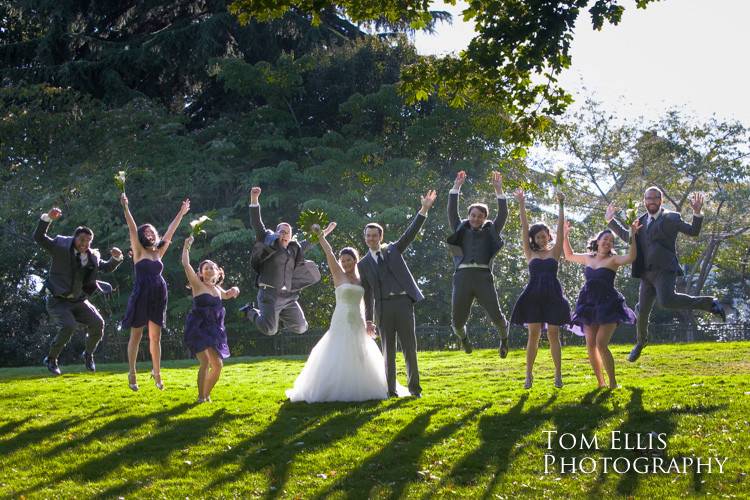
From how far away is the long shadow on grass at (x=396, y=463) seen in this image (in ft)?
34.3

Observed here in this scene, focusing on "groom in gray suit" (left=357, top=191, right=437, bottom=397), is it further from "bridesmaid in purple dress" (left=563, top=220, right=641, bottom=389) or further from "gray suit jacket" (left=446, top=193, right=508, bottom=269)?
"bridesmaid in purple dress" (left=563, top=220, right=641, bottom=389)

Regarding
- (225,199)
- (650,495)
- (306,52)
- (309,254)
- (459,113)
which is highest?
(306,52)

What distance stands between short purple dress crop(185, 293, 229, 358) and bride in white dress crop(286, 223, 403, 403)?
53.3 inches

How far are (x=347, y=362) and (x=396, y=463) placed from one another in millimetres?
3103

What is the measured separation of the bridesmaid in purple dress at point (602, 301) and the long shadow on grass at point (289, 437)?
9.33 ft

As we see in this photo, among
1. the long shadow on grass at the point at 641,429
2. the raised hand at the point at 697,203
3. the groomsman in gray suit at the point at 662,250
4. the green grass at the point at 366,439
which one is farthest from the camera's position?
the groomsman in gray suit at the point at 662,250

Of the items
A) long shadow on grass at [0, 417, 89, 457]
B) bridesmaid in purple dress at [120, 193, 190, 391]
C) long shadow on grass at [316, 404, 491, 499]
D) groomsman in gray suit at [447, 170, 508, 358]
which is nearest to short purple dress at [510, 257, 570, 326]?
groomsman in gray suit at [447, 170, 508, 358]

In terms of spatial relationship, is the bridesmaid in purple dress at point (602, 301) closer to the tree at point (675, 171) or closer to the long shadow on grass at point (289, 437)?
the long shadow on grass at point (289, 437)

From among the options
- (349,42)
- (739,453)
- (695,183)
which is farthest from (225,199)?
(739,453)

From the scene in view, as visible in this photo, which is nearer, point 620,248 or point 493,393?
point 493,393

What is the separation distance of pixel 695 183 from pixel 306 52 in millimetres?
17054

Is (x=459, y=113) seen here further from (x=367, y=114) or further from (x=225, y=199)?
(x=225, y=199)

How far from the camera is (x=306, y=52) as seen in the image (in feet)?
120

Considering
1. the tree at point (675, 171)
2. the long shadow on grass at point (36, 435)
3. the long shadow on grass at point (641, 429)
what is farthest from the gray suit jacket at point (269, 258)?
the tree at point (675, 171)
